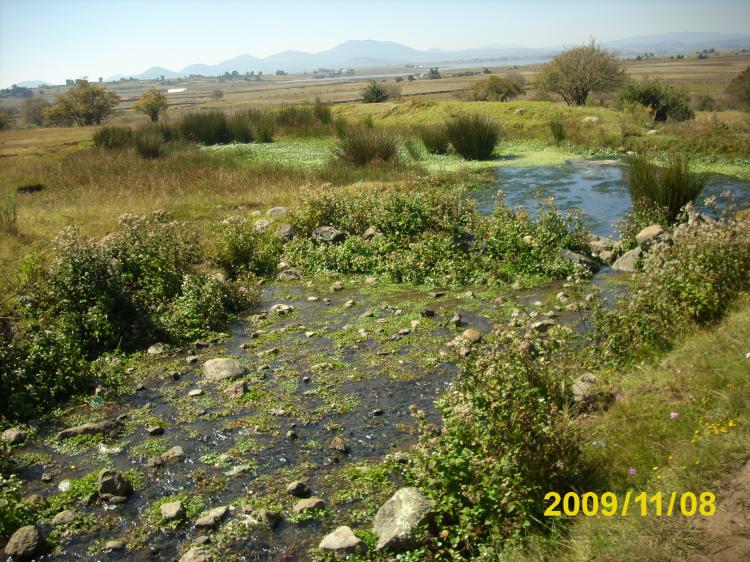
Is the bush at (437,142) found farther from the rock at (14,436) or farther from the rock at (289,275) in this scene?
the rock at (14,436)

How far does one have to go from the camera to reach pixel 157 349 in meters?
7.31

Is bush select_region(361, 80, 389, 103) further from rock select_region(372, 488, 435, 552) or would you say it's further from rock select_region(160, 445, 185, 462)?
rock select_region(372, 488, 435, 552)

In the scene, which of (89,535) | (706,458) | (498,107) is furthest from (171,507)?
(498,107)

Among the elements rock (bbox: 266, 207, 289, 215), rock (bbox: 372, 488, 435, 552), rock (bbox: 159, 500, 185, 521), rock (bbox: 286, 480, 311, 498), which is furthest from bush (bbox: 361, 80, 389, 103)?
rock (bbox: 372, 488, 435, 552)

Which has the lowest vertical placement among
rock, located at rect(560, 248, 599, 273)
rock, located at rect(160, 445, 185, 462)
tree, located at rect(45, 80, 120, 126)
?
rock, located at rect(160, 445, 185, 462)

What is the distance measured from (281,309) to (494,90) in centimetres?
3407

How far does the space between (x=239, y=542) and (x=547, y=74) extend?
3333 cm

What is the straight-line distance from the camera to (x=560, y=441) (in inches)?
145

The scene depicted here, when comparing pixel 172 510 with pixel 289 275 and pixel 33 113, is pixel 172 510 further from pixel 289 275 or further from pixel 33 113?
pixel 33 113

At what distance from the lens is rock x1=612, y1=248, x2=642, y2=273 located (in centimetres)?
869

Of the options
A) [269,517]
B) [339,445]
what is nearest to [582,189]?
[339,445]

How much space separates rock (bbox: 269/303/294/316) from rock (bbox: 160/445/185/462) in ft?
11.0

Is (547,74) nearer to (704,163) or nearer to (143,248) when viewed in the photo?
(704,163)

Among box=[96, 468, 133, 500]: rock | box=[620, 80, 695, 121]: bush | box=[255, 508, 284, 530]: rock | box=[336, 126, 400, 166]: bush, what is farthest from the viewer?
box=[620, 80, 695, 121]: bush
